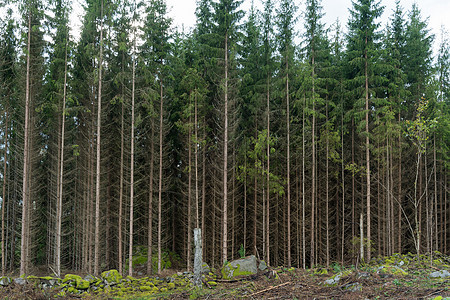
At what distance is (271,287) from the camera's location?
313 inches

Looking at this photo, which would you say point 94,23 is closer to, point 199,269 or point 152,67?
point 152,67

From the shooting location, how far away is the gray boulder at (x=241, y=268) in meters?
9.92

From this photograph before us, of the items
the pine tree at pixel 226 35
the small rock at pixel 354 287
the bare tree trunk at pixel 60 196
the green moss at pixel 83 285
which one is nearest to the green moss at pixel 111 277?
the green moss at pixel 83 285

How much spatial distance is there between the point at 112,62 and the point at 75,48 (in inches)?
72.4

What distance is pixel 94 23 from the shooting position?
1447cm

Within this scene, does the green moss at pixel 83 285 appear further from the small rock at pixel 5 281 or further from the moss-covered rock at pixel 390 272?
the moss-covered rock at pixel 390 272

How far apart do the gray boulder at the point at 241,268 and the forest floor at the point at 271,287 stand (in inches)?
10.4

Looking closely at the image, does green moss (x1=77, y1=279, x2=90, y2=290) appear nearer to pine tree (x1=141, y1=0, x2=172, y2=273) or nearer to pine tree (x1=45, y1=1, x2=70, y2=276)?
pine tree (x1=45, y1=1, x2=70, y2=276)

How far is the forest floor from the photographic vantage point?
6.59 meters

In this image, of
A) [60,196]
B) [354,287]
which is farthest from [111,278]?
[354,287]

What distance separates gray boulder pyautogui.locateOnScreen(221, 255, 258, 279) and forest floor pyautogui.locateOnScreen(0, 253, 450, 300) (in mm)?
264

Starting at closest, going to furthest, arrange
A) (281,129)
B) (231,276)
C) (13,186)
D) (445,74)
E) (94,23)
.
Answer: (231,276) → (94,23) → (281,129) → (13,186) → (445,74)

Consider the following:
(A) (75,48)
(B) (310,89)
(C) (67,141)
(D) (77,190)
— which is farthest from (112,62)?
Answer: (B) (310,89)

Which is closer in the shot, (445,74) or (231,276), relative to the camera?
(231,276)
